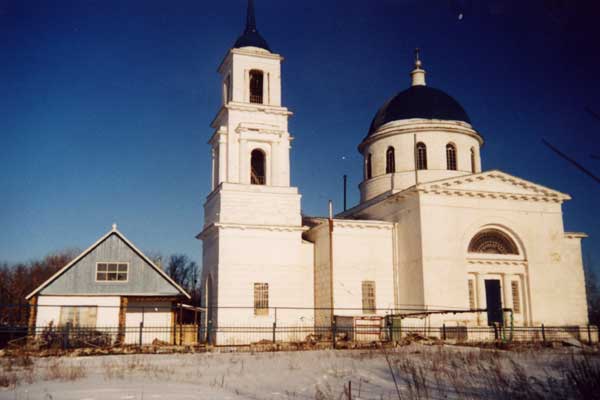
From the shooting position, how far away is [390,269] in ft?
108

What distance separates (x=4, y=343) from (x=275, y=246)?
14.0 metres

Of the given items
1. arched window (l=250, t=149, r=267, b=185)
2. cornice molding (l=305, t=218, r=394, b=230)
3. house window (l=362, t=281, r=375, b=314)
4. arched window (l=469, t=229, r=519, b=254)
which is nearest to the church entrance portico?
arched window (l=469, t=229, r=519, b=254)

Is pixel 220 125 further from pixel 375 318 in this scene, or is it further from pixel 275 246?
pixel 375 318

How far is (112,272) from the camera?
100ft

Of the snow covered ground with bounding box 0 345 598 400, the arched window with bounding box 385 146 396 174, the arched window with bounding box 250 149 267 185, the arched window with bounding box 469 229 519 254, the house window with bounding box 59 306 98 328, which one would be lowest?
the snow covered ground with bounding box 0 345 598 400

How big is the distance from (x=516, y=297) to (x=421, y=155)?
1033 cm

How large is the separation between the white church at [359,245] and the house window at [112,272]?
459 cm

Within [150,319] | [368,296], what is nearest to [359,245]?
[368,296]

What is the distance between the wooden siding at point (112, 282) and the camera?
29781 millimetres

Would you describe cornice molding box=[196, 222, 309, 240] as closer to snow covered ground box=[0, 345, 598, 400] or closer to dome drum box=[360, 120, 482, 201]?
dome drum box=[360, 120, 482, 201]

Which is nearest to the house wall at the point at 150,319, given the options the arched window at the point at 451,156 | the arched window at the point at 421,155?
the arched window at the point at 421,155

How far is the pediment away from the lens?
31.5m

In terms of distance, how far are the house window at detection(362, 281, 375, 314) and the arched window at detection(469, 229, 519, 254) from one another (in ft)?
19.3

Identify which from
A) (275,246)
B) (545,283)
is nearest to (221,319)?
(275,246)
